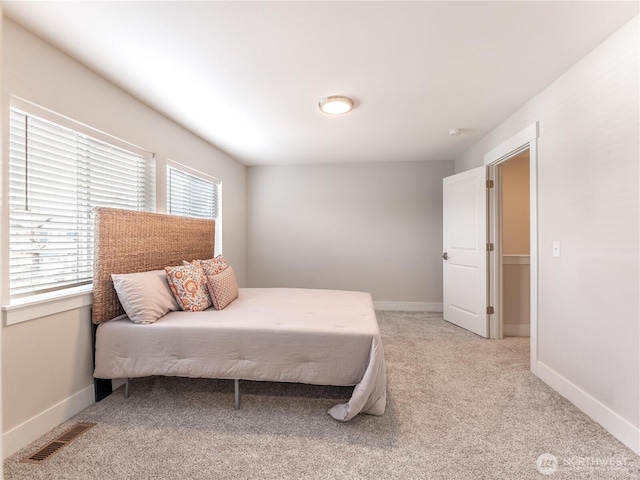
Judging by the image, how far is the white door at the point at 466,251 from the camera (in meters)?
3.93

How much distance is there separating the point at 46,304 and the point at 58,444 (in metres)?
0.81

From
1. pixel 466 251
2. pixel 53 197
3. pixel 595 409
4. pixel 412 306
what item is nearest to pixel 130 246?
pixel 53 197

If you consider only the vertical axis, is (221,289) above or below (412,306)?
above

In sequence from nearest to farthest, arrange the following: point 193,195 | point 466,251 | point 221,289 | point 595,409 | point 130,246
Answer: point 595,409
point 130,246
point 221,289
point 193,195
point 466,251

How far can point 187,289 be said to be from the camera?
2775 mm

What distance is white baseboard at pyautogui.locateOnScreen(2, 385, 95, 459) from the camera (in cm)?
192

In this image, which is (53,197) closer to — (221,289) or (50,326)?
(50,326)

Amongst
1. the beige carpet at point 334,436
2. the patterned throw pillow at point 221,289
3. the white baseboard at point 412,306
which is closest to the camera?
the beige carpet at point 334,436

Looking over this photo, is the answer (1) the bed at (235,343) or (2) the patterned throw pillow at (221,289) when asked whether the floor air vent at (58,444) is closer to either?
(1) the bed at (235,343)

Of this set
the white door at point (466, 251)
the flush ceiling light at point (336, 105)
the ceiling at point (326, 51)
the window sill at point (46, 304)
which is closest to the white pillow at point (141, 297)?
the window sill at point (46, 304)

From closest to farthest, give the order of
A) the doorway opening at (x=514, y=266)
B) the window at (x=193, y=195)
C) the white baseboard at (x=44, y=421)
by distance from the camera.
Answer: the white baseboard at (x=44, y=421), the window at (x=193, y=195), the doorway opening at (x=514, y=266)

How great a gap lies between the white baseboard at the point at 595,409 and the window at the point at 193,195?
3673 millimetres

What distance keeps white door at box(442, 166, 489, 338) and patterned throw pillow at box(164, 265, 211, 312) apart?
296cm

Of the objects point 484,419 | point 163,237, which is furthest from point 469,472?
point 163,237
